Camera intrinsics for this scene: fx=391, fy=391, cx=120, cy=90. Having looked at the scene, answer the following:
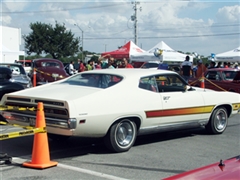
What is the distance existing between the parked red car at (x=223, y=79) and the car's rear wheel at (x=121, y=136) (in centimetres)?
898

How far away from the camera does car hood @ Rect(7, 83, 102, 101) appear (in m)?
6.47

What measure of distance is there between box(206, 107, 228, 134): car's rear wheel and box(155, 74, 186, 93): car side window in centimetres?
112

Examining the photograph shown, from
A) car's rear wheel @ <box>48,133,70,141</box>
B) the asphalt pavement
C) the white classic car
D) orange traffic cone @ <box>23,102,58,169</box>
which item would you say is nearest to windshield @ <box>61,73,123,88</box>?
the white classic car

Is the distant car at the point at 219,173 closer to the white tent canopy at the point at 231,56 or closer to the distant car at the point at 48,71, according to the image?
the distant car at the point at 48,71

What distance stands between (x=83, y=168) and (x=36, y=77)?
1610 cm

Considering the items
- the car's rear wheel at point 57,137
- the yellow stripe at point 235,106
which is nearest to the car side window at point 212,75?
the yellow stripe at point 235,106

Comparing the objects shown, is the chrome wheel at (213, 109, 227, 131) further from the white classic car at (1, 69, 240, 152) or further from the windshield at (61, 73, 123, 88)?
the windshield at (61, 73, 123, 88)

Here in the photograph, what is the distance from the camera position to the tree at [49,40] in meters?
72.0

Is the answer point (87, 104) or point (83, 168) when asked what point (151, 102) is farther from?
point (83, 168)

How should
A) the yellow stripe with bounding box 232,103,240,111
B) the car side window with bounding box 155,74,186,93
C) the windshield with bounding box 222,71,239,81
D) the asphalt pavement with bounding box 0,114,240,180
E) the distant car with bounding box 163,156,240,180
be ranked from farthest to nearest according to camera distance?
the windshield with bounding box 222,71,239,81, the yellow stripe with bounding box 232,103,240,111, the car side window with bounding box 155,74,186,93, the asphalt pavement with bounding box 0,114,240,180, the distant car with bounding box 163,156,240,180

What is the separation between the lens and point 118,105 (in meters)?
6.75

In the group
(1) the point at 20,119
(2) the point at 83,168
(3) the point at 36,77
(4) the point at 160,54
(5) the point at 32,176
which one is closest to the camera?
(5) the point at 32,176

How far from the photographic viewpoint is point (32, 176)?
5.53 metres

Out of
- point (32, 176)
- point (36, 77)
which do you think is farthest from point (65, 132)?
point (36, 77)
